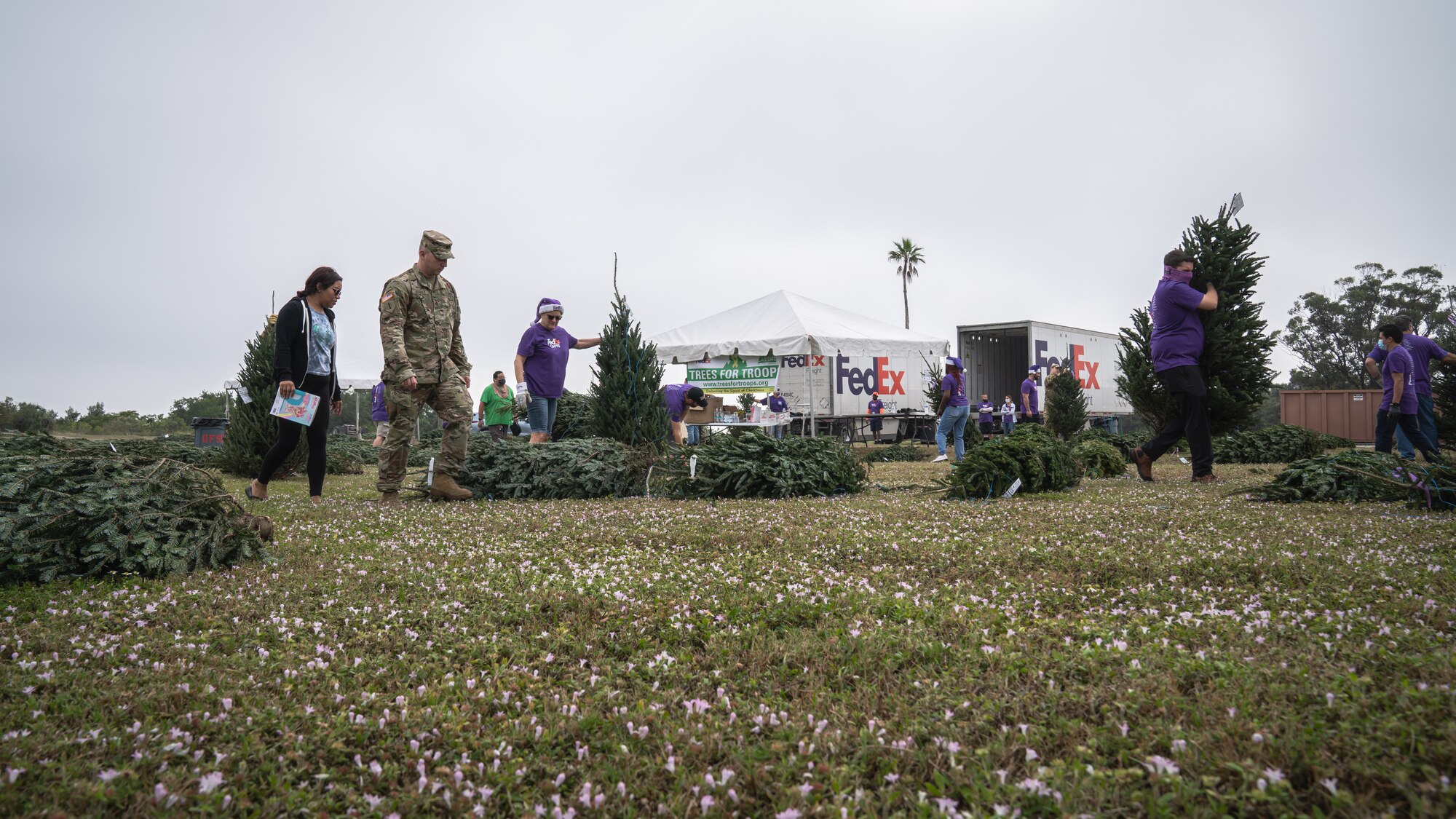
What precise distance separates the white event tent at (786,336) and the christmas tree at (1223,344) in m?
8.59

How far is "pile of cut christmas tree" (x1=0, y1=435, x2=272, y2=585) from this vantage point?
366cm

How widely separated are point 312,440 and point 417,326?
1392 mm

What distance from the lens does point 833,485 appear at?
25.7 ft

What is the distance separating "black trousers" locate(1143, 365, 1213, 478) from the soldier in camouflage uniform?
23.3 feet

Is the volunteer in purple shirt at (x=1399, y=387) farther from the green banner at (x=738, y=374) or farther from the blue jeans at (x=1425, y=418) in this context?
the green banner at (x=738, y=374)

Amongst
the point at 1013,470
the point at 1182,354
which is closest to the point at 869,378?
the point at 1182,354

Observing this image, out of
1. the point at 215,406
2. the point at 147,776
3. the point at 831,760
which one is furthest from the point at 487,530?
the point at 215,406

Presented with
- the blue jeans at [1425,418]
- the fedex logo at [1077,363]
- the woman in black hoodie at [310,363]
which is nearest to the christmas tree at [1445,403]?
the blue jeans at [1425,418]

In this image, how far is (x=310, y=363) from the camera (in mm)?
6750

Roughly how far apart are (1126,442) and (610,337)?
934 cm

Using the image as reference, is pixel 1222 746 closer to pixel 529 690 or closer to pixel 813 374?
Answer: pixel 529 690

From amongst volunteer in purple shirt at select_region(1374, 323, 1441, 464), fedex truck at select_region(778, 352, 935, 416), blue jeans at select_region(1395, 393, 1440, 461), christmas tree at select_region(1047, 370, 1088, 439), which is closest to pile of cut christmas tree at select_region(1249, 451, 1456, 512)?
volunteer in purple shirt at select_region(1374, 323, 1441, 464)

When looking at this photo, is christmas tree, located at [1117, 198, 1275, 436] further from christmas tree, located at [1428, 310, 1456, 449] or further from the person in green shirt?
the person in green shirt

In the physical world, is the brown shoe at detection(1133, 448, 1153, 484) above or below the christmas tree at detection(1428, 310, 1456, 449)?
below
